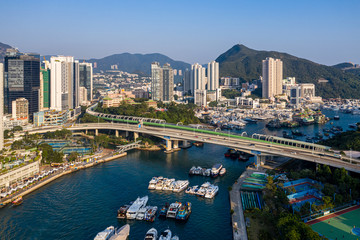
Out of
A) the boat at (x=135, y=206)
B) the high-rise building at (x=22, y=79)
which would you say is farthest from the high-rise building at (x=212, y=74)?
the boat at (x=135, y=206)

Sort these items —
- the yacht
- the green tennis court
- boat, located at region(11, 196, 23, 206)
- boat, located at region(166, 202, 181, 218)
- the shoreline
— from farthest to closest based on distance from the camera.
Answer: the yacht < the shoreline < boat, located at region(11, 196, 23, 206) < boat, located at region(166, 202, 181, 218) < the green tennis court

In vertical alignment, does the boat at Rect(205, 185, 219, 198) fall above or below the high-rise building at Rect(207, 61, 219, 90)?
below

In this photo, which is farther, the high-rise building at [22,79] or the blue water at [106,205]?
the high-rise building at [22,79]

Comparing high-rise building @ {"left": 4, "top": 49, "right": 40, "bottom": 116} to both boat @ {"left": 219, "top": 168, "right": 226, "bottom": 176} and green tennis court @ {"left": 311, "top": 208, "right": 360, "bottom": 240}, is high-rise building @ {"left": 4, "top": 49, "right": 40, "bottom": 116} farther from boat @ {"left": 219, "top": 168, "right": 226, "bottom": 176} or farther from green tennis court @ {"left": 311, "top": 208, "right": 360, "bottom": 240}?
green tennis court @ {"left": 311, "top": 208, "right": 360, "bottom": 240}

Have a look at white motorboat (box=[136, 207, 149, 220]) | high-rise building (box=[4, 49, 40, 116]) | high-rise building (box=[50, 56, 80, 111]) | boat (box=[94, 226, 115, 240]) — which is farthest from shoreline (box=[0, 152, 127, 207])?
high-rise building (box=[50, 56, 80, 111])

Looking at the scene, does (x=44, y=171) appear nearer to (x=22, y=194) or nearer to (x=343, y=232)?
(x=22, y=194)

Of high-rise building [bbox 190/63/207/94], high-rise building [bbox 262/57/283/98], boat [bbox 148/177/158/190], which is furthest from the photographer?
high-rise building [bbox 190/63/207/94]

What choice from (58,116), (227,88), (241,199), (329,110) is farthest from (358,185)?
(227,88)

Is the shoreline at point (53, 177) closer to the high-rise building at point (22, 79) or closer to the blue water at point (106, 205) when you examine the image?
the blue water at point (106, 205)
